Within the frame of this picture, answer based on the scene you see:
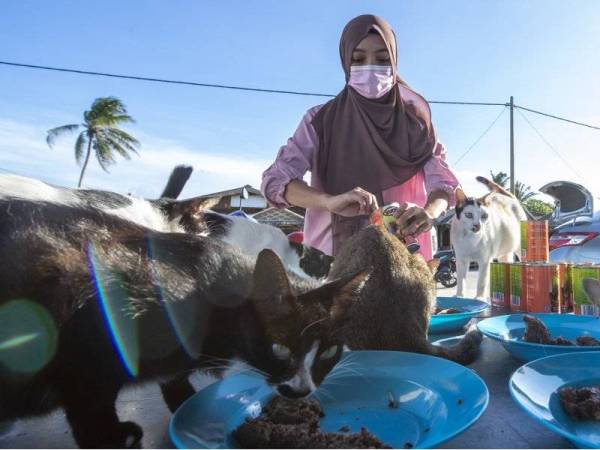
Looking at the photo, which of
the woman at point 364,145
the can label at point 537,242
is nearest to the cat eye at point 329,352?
the woman at point 364,145

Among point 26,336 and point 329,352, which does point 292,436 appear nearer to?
point 329,352

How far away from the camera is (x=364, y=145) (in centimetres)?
223

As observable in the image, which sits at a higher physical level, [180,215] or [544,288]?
[180,215]

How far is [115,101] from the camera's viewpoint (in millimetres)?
23484

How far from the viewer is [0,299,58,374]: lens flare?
82cm

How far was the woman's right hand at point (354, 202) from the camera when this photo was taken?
1663 mm

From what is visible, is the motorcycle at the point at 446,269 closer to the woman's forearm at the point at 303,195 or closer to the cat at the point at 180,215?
the cat at the point at 180,215

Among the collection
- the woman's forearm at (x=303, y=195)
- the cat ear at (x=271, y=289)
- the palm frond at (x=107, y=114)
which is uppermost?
the palm frond at (x=107, y=114)

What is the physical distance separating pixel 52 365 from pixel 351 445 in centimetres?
57

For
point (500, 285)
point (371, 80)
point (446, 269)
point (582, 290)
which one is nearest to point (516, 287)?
point (500, 285)

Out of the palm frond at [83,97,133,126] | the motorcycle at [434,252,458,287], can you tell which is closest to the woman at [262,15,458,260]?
the motorcycle at [434,252,458,287]

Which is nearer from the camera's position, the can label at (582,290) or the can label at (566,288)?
the can label at (582,290)

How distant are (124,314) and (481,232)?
3.25 meters

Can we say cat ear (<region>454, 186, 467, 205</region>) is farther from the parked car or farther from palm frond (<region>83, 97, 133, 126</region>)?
palm frond (<region>83, 97, 133, 126</region>)
